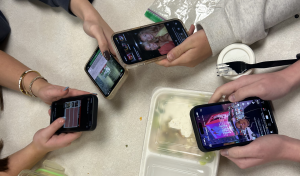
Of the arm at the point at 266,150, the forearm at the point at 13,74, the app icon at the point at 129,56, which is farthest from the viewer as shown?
the forearm at the point at 13,74

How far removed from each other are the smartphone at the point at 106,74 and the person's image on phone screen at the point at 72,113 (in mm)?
88

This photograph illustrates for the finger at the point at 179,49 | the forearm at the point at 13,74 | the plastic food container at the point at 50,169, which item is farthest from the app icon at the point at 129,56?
the plastic food container at the point at 50,169

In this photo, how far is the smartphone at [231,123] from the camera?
49cm

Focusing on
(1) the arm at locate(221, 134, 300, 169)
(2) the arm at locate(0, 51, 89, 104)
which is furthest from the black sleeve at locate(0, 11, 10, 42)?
(1) the arm at locate(221, 134, 300, 169)

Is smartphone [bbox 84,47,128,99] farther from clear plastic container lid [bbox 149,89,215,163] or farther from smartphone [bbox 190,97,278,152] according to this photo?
smartphone [bbox 190,97,278,152]

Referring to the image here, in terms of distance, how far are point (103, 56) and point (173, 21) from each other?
0.75ft

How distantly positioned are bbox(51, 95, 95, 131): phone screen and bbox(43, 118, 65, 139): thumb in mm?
14

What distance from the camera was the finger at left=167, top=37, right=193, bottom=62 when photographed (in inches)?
21.7

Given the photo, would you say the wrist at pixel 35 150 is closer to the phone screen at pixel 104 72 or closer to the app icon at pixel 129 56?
the phone screen at pixel 104 72

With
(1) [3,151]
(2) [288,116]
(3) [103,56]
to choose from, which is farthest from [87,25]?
(2) [288,116]

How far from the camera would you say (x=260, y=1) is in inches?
20.3

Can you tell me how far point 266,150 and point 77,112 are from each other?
481 mm

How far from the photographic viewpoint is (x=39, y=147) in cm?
61

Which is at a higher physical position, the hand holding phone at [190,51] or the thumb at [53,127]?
the hand holding phone at [190,51]
